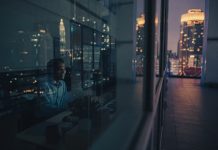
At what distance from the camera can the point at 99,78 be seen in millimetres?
3504

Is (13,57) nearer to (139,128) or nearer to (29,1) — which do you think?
(29,1)

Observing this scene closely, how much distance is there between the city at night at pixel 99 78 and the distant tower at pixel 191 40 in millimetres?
189

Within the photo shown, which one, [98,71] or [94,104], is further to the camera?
[98,71]

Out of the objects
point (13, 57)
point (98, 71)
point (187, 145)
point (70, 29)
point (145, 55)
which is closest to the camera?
point (145, 55)

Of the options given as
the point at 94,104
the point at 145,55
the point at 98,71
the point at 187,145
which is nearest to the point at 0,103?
the point at 98,71

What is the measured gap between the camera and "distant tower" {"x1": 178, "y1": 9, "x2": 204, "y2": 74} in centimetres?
937

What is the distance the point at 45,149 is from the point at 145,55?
4.26 ft

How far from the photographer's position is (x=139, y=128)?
2.43 feet

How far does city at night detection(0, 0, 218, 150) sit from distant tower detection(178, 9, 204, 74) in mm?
189

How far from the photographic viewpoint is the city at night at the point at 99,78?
980 millimetres

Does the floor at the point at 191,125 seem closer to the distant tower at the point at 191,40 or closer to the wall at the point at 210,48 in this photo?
the wall at the point at 210,48

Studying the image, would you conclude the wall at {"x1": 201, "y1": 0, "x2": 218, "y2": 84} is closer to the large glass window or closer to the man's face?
the large glass window

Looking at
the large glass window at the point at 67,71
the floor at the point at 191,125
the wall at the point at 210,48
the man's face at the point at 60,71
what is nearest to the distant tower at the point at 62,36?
the large glass window at the point at 67,71

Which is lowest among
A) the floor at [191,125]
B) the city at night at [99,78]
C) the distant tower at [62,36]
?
the floor at [191,125]
